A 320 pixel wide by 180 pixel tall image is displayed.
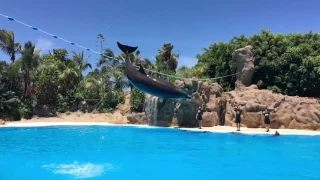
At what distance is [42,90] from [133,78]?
77.4ft

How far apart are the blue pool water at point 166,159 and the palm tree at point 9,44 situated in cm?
1830

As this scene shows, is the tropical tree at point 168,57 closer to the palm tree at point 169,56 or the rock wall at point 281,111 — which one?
the palm tree at point 169,56

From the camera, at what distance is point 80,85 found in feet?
100

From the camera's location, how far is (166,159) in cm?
973

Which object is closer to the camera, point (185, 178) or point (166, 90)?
point (166, 90)

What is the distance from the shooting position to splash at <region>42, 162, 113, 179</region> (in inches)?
304

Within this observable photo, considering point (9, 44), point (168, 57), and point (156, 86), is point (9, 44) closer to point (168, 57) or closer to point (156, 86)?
point (168, 57)

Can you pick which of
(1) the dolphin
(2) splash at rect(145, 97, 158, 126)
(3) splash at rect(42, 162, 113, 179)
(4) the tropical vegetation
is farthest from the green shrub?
(1) the dolphin

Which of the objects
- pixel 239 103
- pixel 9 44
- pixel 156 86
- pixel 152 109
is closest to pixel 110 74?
pixel 9 44

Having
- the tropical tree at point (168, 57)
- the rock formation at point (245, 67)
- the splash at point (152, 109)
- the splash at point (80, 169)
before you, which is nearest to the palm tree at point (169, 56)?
the tropical tree at point (168, 57)

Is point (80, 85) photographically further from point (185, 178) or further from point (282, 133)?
point (185, 178)

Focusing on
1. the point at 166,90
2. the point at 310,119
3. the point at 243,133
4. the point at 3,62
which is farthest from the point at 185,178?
the point at 3,62

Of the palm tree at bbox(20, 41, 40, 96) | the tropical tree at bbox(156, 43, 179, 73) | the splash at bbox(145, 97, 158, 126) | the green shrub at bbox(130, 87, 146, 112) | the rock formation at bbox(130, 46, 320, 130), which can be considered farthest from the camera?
the tropical tree at bbox(156, 43, 179, 73)

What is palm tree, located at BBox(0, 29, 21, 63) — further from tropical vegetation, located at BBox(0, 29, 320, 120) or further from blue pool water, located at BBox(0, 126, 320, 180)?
blue pool water, located at BBox(0, 126, 320, 180)
